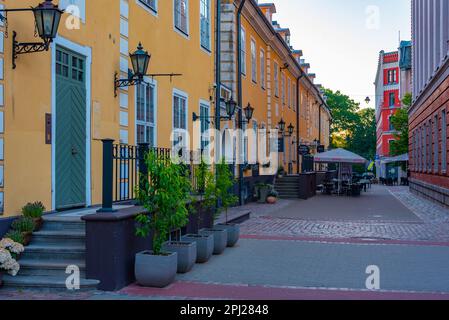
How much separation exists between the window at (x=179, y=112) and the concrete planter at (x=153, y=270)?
22.1ft

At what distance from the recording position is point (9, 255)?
22.7 ft

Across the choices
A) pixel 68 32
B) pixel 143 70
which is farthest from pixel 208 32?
pixel 68 32

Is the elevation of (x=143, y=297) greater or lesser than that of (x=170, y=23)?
lesser

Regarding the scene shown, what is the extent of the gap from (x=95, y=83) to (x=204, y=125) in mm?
6460

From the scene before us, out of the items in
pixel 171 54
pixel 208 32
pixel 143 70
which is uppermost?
pixel 208 32

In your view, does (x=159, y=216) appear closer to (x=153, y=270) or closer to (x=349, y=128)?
(x=153, y=270)

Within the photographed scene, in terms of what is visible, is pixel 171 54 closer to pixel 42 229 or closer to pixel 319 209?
pixel 42 229

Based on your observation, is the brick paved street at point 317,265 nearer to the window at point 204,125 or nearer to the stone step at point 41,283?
the stone step at point 41,283

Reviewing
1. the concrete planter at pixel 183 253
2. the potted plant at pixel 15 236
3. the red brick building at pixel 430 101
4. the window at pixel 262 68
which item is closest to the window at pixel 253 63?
the window at pixel 262 68

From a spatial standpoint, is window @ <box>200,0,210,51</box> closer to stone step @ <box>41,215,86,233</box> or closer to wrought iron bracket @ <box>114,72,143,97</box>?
wrought iron bracket @ <box>114,72,143,97</box>

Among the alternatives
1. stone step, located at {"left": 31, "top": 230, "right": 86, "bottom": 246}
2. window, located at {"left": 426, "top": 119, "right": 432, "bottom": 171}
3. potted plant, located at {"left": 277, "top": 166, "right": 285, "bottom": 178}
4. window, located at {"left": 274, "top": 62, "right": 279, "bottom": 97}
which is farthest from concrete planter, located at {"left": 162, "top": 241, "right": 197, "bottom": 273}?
window, located at {"left": 274, "top": 62, "right": 279, "bottom": 97}

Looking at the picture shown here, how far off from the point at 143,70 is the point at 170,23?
3604 millimetres

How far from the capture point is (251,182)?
2380 centimetres

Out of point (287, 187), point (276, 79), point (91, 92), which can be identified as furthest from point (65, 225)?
point (276, 79)
